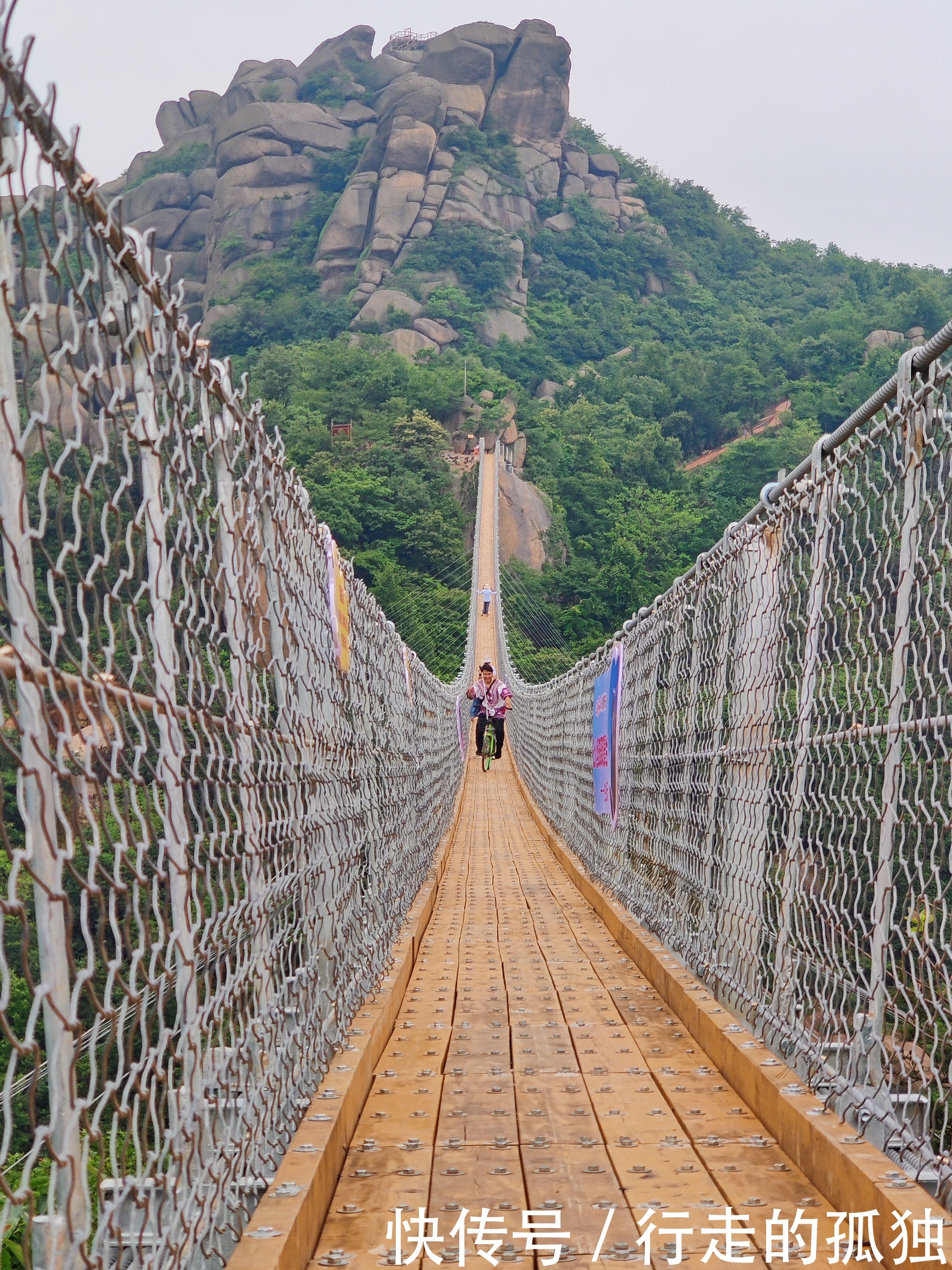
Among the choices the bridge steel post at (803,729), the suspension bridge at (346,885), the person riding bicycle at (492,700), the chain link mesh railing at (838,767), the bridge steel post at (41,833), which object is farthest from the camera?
the person riding bicycle at (492,700)

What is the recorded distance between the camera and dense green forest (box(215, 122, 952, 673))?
32.0 metres

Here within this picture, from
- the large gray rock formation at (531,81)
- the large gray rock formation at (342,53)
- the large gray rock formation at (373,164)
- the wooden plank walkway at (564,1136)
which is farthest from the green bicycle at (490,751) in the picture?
the large gray rock formation at (342,53)

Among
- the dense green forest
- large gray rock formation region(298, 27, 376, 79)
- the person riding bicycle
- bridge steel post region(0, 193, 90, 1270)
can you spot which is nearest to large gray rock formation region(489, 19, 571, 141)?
the dense green forest

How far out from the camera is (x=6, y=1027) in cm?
72

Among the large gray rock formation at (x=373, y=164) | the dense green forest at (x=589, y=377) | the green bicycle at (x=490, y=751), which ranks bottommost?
the green bicycle at (x=490, y=751)

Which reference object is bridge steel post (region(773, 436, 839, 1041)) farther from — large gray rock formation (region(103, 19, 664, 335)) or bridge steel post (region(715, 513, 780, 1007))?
large gray rock formation (region(103, 19, 664, 335))

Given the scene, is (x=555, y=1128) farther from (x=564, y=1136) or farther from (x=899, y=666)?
(x=899, y=666)

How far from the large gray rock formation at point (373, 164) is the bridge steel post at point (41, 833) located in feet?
152

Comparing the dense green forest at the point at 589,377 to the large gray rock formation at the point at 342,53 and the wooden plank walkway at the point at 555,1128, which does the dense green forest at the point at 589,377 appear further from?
the wooden plank walkway at the point at 555,1128

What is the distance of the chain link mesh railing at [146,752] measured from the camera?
86 cm

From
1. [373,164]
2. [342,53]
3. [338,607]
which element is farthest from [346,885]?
[342,53]

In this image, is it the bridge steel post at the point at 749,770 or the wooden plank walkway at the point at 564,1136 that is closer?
the wooden plank walkway at the point at 564,1136

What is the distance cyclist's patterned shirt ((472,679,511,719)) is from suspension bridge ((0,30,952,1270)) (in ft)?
22.4

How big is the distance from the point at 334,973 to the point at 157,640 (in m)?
1.28
